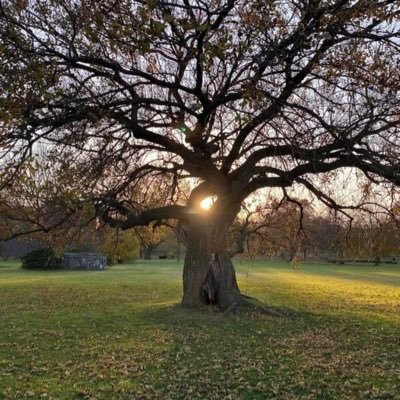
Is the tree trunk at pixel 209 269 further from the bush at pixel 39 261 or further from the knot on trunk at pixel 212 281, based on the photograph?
the bush at pixel 39 261

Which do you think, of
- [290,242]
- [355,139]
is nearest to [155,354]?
[355,139]

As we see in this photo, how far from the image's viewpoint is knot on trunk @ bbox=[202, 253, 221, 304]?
588 inches

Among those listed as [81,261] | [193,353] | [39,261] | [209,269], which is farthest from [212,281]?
[81,261]

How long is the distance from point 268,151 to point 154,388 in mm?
8083

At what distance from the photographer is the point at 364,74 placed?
25.8 feet

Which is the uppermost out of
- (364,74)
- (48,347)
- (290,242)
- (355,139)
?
(364,74)

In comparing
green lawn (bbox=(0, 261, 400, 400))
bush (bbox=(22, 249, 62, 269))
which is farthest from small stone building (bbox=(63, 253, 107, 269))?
green lawn (bbox=(0, 261, 400, 400))

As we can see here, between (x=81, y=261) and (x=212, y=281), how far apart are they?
32531 mm

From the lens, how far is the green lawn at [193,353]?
7211 millimetres

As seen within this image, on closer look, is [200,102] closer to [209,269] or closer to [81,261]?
[209,269]

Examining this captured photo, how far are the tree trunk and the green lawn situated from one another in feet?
2.11

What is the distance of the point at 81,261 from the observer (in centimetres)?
4553

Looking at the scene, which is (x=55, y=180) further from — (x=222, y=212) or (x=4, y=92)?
(x=222, y=212)

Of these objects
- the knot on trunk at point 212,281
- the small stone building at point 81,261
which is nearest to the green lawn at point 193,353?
the knot on trunk at point 212,281
